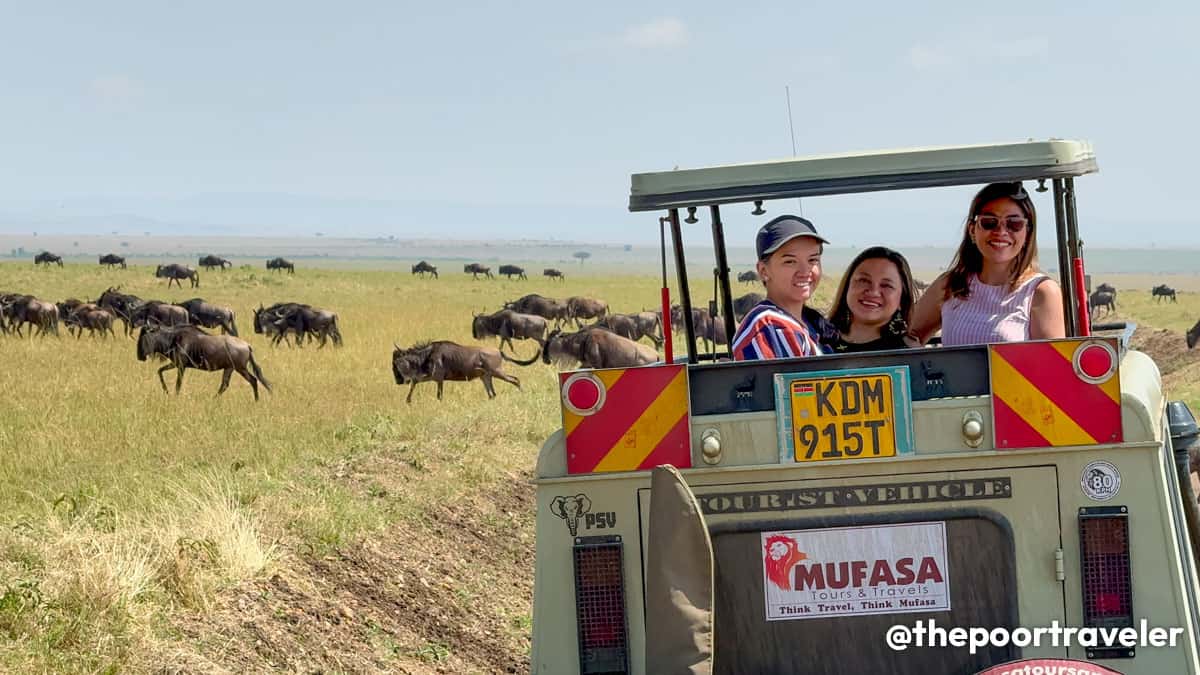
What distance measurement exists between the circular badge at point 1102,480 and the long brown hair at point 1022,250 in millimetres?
1064

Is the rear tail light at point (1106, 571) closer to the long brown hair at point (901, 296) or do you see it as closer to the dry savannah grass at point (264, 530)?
the long brown hair at point (901, 296)

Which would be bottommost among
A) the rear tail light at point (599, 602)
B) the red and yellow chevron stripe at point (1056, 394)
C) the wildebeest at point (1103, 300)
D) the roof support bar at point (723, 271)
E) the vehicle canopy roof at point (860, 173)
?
the wildebeest at point (1103, 300)

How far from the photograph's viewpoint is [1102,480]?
4207 millimetres

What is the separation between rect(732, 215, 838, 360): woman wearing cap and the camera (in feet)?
15.6

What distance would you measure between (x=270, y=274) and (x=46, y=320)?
138 feet

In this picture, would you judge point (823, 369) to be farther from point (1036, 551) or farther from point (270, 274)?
point (270, 274)

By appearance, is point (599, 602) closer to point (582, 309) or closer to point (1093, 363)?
point (1093, 363)

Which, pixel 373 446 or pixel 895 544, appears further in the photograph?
pixel 373 446

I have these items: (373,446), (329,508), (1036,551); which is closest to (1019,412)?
(1036,551)

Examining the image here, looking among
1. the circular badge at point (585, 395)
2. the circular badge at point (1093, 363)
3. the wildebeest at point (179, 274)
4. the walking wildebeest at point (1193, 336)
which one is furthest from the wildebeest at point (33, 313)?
the circular badge at point (1093, 363)

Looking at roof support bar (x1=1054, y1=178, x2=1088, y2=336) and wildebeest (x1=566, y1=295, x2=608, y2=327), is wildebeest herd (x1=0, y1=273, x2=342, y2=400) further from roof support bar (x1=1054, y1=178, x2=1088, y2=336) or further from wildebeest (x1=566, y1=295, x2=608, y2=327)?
roof support bar (x1=1054, y1=178, x2=1088, y2=336)

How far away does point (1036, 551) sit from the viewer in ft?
13.9

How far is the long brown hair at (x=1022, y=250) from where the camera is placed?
5.07 metres

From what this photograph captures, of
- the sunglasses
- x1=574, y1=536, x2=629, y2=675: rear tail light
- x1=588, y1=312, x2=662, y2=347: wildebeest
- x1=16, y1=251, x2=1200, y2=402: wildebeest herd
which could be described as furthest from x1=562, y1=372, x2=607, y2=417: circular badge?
x1=588, y1=312, x2=662, y2=347: wildebeest
